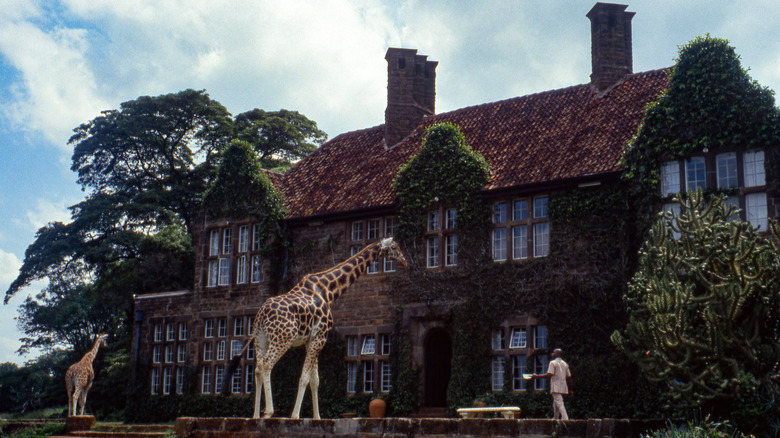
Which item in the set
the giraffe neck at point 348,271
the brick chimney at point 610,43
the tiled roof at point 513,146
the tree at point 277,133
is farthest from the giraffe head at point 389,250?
the tree at point 277,133

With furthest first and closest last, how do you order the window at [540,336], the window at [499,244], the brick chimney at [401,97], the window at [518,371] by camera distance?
the brick chimney at [401,97] < the window at [499,244] < the window at [518,371] < the window at [540,336]

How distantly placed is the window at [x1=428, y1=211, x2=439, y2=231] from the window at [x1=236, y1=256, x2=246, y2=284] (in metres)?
7.23

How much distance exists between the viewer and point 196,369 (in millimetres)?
28078

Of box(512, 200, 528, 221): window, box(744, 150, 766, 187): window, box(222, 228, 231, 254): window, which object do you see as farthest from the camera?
box(222, 228, 231, 254): window

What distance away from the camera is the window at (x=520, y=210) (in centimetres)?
2233

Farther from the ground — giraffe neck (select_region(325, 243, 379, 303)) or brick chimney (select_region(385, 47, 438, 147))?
brick chimney (select_region(385, 47, 438, 147))

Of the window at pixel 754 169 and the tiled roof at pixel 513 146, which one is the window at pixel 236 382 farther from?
the window at pixel 754 169

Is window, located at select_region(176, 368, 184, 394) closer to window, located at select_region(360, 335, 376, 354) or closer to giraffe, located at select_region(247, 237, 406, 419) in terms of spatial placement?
window, located at select_region(360, 335, 376, 354)

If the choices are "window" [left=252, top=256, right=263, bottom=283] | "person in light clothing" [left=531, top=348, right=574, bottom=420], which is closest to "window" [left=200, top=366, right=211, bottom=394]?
"window" [left=252, top=256, right=263, bottom=283]

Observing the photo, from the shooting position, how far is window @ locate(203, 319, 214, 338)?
92.4 feet

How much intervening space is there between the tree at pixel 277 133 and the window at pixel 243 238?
16266mm

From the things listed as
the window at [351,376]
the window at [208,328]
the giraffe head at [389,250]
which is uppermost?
the giraffe head at [389,250]

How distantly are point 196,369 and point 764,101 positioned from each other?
1914cm

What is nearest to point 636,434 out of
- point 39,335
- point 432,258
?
point 432,258
